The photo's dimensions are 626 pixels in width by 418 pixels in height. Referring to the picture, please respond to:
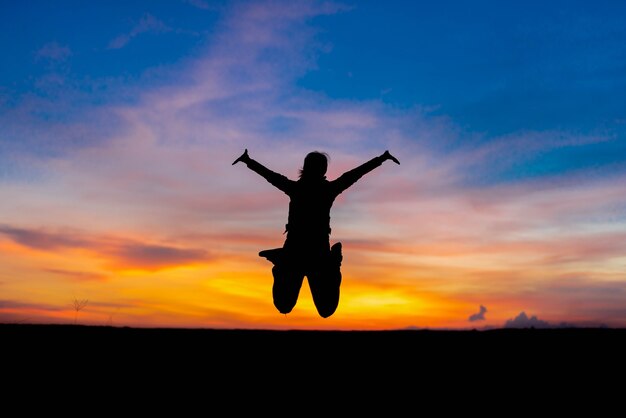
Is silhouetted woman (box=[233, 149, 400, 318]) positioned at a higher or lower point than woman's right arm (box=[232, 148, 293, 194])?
lower

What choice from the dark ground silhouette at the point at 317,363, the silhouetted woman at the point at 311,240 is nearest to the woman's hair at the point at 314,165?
the silhouetted woman at the point at 311,240

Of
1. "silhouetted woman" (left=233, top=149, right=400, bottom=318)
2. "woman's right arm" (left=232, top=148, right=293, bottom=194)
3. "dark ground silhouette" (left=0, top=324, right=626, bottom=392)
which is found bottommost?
"dark ground silhouette" (left=0, top=324, right=626, bottom=392)

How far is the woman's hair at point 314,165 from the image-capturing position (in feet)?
25.1

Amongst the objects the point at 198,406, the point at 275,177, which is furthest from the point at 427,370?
the point at 275,177

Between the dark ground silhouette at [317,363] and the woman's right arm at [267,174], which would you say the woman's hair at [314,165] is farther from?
the dark ground silhouette at [317,363]

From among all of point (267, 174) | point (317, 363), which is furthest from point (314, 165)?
point (317, 363)

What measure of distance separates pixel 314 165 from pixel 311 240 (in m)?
0.96

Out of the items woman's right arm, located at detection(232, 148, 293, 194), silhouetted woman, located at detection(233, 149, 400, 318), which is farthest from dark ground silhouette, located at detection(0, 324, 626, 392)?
woman's right arm, located at detection(232, 148, 293, 194)

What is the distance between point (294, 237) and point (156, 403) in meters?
3.56

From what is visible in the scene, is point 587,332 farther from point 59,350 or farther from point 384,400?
point 59,350

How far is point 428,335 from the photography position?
687 cm

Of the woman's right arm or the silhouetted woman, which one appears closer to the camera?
the silhouetted woman

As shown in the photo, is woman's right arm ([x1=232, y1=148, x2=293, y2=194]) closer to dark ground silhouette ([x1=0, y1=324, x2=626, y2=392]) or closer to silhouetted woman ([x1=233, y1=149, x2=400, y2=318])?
silhouetted woman ([x1=233, y1=149, x2=400, y2=318])

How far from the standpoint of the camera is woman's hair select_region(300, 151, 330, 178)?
7.65 metres
